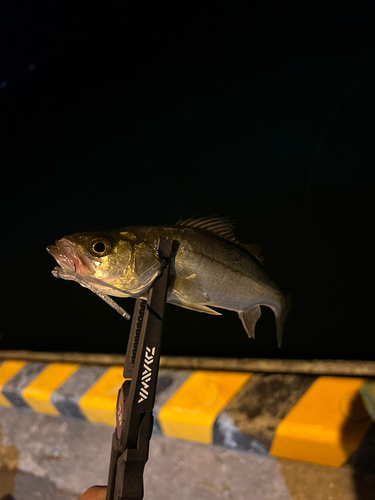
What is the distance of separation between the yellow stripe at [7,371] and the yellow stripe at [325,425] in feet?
8.31

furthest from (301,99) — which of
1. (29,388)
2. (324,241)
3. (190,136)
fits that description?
(29,388)

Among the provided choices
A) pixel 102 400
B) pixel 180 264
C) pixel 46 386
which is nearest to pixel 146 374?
pixel 180 264

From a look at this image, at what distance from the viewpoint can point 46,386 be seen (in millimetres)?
2736

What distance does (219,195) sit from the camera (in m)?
3.55

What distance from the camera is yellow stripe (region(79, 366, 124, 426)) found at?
2338 millimetres

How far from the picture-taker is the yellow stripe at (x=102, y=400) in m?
2.34

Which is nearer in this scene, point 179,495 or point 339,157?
point 179,495

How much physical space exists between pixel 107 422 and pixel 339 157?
3101 mm

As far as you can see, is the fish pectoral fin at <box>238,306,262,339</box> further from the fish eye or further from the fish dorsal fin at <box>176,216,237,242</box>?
the fish eye

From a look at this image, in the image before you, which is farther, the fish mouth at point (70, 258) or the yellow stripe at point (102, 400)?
the yellow stripe at point (102, 400)

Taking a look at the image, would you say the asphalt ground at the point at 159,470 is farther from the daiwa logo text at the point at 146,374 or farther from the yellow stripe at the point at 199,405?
the daiwa logo text at the point at 146,374

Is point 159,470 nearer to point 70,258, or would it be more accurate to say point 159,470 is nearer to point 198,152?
point 70,258

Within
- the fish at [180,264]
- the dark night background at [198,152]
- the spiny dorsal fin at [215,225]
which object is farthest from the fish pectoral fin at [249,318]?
the dark night background at [198,152]

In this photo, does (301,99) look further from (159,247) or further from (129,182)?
(159,247)
